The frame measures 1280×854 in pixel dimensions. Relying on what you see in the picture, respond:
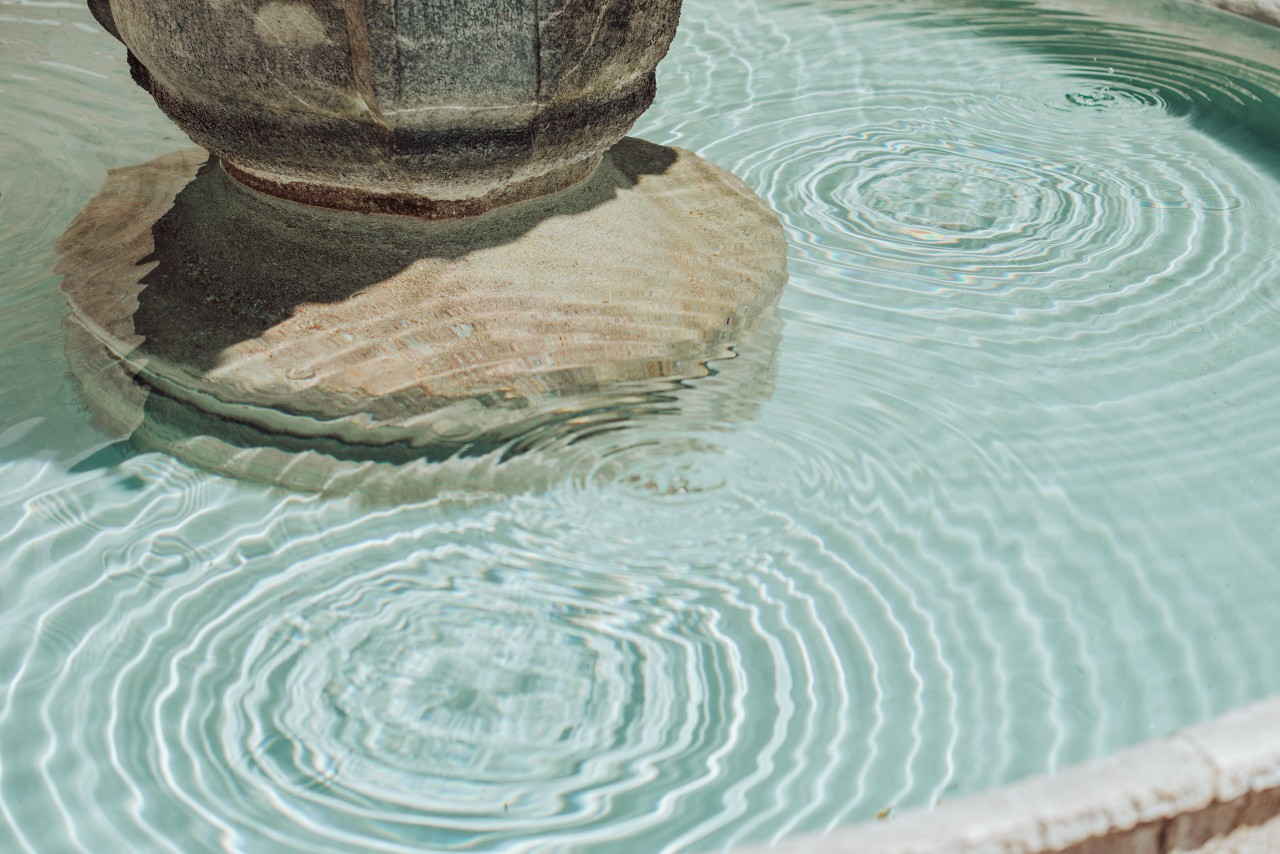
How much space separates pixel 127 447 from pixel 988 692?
179 centimetres

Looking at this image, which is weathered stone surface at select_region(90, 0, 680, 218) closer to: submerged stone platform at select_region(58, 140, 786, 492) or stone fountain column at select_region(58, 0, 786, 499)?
stone fountain column at select_region(58, 0, 786, 499)

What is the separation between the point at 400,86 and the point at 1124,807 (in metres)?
1.96

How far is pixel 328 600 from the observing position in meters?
2.24

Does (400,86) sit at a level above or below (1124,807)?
above

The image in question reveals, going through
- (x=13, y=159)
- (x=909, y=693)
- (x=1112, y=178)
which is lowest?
(x=13, y=159)

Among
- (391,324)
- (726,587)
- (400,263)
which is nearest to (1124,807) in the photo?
(726,587)

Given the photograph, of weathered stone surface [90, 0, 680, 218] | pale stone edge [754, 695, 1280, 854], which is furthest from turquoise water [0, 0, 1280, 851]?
weathered stone surface [90, 0, 680, 218]

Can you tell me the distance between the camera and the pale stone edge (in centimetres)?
135

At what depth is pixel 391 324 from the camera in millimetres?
2832

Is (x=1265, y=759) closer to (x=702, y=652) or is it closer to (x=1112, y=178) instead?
(x=702, y=652)

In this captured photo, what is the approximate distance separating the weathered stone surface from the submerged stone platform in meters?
0.16

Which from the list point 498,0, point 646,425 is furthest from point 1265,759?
point 498,0

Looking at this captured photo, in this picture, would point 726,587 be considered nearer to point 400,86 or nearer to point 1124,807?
point 1124,807

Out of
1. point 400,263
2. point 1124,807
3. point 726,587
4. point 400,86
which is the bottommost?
point 726,587
